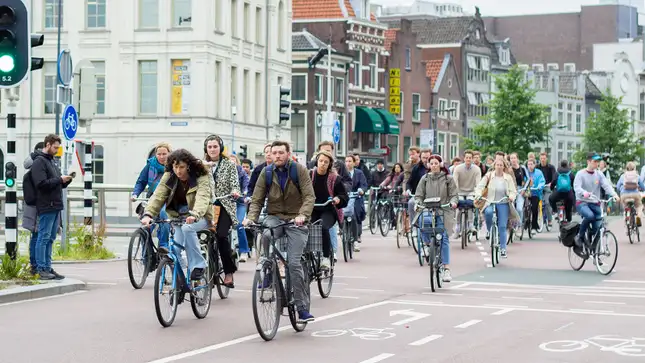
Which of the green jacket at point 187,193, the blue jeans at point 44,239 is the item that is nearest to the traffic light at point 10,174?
the blue jeans at point 44,239

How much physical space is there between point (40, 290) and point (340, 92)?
58.1 metres

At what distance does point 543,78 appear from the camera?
10662 cm

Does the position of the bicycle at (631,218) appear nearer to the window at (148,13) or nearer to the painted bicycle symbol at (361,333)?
the painted bicycle symbol at (361,333)

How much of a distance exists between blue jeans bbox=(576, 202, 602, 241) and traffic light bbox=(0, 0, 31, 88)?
369 inches

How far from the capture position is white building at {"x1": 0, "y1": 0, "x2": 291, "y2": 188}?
53.6m

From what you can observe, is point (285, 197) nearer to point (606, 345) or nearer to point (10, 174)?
point (606, 345)

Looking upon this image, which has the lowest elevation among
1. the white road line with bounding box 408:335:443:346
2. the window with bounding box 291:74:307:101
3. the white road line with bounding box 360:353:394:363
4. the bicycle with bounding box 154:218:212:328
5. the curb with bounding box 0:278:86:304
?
the white road line with bounding box 360:353:394:363

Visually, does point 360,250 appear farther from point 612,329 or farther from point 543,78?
point 543,78

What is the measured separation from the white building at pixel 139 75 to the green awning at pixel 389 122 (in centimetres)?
2228

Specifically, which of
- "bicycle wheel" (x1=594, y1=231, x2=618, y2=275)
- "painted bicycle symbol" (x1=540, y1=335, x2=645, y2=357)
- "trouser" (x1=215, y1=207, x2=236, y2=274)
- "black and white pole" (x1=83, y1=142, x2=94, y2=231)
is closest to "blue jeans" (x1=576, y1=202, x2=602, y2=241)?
"bicycle wheel" (x1=594, y1=231, x2=618, y2=275)

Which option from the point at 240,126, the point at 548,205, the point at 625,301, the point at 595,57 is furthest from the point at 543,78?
the point at 625,301

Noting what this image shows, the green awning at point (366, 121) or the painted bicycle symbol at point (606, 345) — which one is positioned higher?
the green awning at point (366, 121)

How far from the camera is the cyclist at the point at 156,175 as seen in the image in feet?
58.2

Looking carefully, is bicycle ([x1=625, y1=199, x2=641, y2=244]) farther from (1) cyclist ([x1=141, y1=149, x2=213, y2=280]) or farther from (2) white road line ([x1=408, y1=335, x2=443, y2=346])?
(2) white road line ([x1=408, y1=335, x2=443, y2=346])
